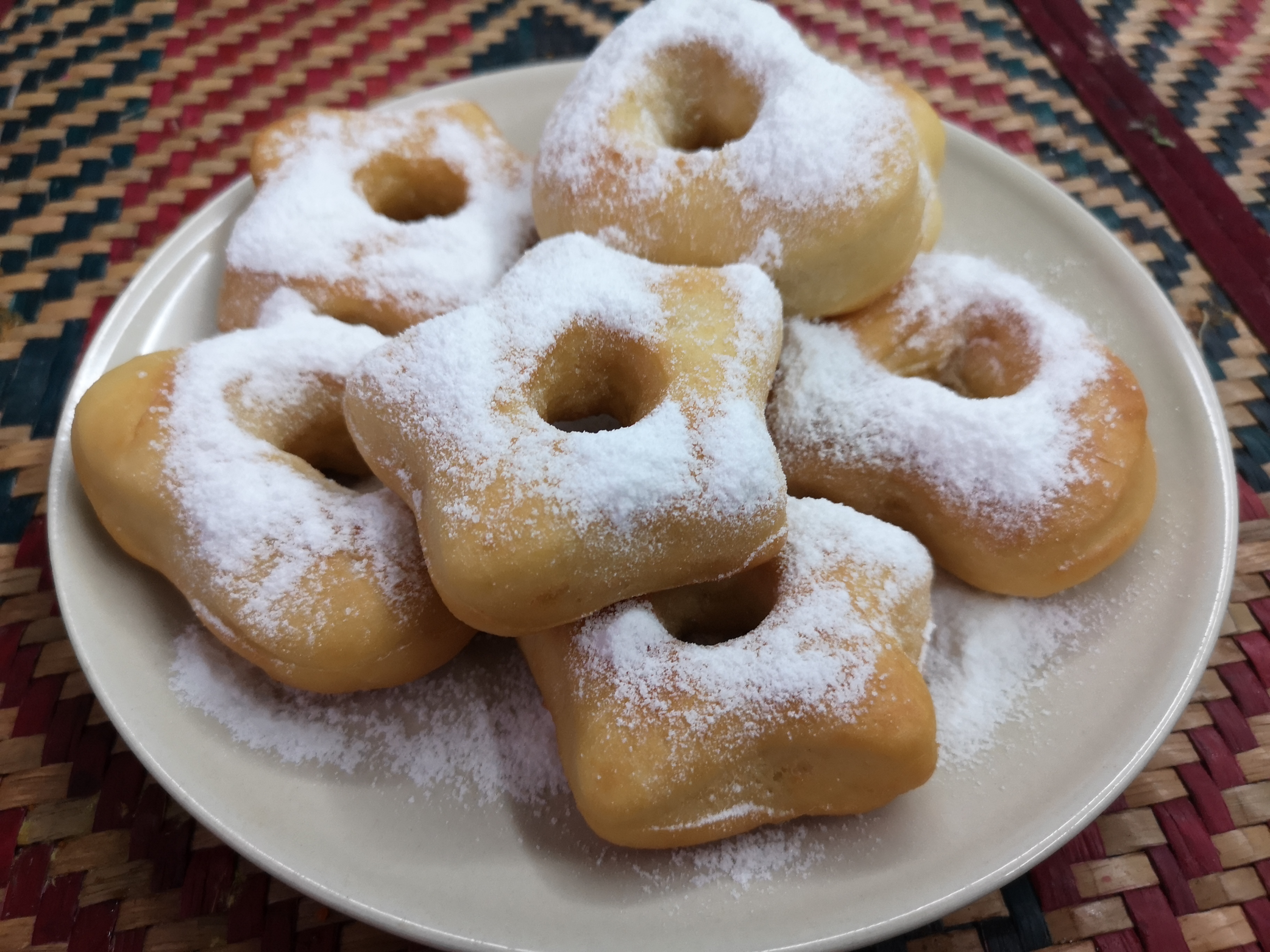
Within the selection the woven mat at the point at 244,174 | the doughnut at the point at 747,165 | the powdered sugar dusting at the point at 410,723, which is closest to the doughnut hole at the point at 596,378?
the doughnut at the point at 747,165

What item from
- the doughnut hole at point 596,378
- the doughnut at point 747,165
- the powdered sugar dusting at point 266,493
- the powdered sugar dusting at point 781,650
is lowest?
the powdered sugar dusting at point 781,650

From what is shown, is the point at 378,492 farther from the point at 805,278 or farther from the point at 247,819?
the point at 805,278

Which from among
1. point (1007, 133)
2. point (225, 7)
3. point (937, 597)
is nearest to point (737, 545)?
point (937, 597)

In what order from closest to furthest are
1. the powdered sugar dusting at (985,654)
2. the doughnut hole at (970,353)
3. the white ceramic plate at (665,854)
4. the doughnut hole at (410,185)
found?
the white ceramic plate at (665,854)
the powdered sugar dusting at (985,654)
the doughnut hole at (970,353)
the doughnut hole at (410,185)

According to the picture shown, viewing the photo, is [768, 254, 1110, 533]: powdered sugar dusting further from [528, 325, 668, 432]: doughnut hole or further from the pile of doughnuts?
[528, 325, 668, 432]: doughnut hole

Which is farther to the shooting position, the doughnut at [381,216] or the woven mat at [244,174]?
the doughnut at [381,216]

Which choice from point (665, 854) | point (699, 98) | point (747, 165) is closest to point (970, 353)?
point (747, 165)

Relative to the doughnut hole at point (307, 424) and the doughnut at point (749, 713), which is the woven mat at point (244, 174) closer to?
the doughnut at point (749, 713)

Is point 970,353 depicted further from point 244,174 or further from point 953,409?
point 244,174

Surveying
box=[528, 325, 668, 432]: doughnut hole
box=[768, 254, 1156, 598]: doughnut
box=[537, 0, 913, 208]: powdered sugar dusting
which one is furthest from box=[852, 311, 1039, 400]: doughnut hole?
box=[528, 325, 668, 432]: doughnut hole
